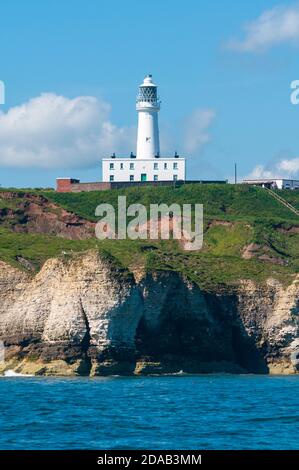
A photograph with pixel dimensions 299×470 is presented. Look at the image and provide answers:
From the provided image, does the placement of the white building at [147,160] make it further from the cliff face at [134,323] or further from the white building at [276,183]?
the cliff face at [134,323]

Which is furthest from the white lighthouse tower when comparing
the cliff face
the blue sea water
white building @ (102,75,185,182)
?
the blue sea water

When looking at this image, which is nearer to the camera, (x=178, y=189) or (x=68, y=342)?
(x=68, y=342)

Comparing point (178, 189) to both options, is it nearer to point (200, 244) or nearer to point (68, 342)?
point (200, 244)

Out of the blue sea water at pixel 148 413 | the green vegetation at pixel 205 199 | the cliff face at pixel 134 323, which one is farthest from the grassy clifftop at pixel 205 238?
the blue sea water at pixel 148 413

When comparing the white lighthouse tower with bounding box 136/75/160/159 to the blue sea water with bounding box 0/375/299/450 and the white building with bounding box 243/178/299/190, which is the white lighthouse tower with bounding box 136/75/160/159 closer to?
the white building with bounding box 243/178/299/190

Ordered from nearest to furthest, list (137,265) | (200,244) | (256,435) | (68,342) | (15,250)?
(256,435)
(68,342)
(137,265)
(15,250)
(200,244)

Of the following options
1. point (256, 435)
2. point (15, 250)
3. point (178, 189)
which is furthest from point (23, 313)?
point (178, 189)
